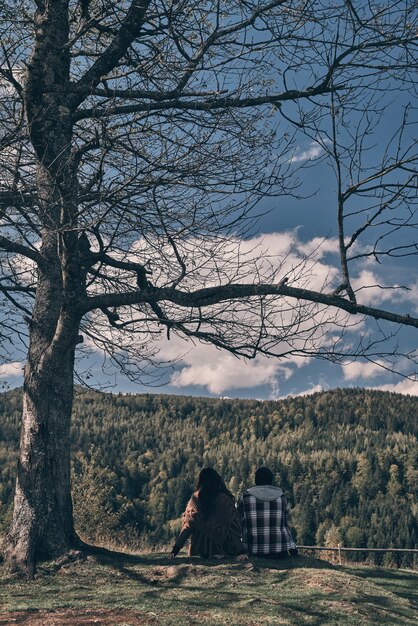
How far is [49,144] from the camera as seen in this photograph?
404 inches

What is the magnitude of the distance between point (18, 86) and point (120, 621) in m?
7.55

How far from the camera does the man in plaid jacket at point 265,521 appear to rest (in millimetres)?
9109

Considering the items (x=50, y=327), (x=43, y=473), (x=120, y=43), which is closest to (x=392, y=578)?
(x=43, y=473)

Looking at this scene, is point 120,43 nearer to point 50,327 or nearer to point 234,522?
point 50,327

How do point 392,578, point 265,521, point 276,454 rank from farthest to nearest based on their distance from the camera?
point 276,454
point 392,578
point 265,521

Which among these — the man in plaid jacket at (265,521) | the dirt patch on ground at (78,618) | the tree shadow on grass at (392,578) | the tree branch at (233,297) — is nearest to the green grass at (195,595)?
the dirt patch on ground at (78,618)

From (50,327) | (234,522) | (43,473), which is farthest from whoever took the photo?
(50,327)

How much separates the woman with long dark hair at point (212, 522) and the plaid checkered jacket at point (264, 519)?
9.0 inches

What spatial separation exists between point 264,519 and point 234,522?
0.46m

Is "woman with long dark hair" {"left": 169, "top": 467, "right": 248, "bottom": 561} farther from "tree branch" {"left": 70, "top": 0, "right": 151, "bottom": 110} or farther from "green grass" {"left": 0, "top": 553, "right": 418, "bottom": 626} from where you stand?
"tree branch" {"left": 70, "top": 0, "right": 151, "bottom": 110}

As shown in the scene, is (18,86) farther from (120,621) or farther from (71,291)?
(120,621)

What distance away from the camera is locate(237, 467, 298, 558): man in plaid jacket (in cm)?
911

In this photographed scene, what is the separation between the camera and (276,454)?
5418 inches

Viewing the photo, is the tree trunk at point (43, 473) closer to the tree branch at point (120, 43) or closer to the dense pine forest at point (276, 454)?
the tree branch at point (120, 43)
